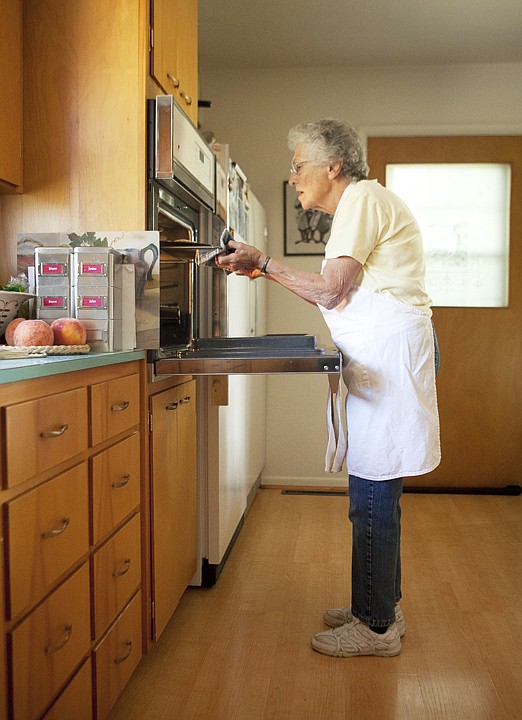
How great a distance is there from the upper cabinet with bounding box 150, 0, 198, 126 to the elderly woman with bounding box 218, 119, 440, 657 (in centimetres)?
43

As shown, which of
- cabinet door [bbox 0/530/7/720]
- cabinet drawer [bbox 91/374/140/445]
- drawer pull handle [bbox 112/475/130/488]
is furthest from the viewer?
drawer pull handle [bbox 112/475/130/488]

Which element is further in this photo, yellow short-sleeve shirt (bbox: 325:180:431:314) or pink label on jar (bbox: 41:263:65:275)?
yellow short-sleeve shirt (bbox: 325:180:431:314)

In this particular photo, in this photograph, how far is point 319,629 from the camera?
2.28 metres

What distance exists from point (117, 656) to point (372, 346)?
0.99 metres

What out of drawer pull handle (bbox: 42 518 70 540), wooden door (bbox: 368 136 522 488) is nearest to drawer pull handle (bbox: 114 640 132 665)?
drawer pull handle (bbox: 42 518 70 540)

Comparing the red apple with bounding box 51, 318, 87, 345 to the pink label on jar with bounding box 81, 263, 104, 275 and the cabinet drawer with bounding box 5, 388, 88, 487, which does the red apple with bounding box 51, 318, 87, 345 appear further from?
the cabinet drawer with bounding box 5, 388, 88, 487

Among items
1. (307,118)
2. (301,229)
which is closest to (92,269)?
(301,229)

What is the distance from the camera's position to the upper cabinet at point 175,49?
2020mm

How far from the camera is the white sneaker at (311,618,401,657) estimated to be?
2.09 metres

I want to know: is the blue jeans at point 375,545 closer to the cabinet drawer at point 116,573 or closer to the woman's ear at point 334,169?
the cabinet drawer at point 116,573

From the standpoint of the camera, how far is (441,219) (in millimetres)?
4266

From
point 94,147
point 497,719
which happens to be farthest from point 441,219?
point 497,719

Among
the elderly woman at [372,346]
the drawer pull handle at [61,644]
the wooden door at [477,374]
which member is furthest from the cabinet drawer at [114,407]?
the wooden door at [477,374]

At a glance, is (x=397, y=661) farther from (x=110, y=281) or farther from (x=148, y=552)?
(x=110, y=281)
